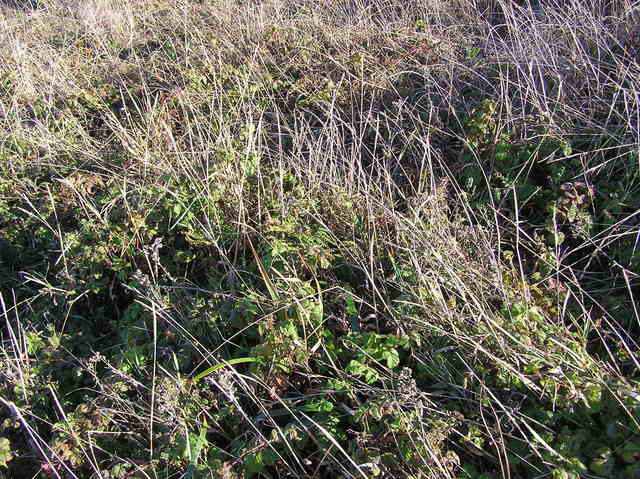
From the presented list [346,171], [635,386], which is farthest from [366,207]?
[635,386]

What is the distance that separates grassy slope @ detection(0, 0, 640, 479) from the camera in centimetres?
172

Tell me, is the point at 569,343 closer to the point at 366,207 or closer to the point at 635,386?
the point at 635,386

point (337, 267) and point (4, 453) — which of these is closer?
point (4, 453)

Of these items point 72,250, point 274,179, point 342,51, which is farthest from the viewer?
point 342,51

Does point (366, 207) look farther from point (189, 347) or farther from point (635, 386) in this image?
point (635, 386)

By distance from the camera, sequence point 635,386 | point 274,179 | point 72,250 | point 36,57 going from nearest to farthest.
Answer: point 635,386
point 72,250
point 274,179
point 36,57

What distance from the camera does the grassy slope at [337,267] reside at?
1.72m

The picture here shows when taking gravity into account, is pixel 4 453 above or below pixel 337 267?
above

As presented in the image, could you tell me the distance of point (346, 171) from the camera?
9.36 feet

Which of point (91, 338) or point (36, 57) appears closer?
point (91, 338)

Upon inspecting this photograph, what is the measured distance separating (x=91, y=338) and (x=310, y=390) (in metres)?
1.12

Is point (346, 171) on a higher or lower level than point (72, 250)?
lower

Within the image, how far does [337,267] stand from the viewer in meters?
2.34

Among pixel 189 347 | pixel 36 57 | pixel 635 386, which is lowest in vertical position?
pixel 635 386
